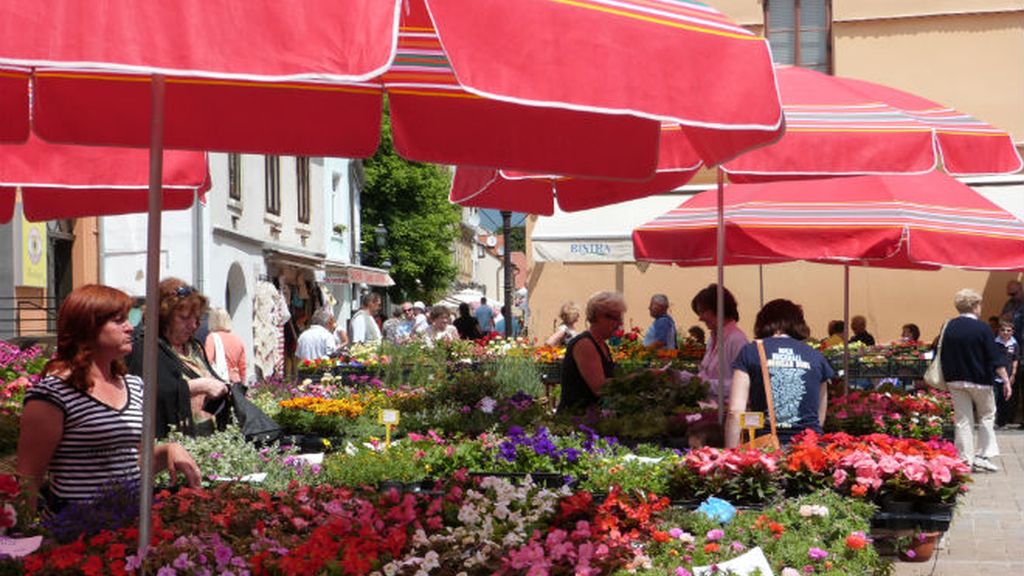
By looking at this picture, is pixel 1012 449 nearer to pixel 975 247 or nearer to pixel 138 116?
pixel 975 247

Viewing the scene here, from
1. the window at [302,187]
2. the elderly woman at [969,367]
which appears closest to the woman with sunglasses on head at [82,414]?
the elderly woman at [969,367]

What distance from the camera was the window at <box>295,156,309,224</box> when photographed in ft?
106

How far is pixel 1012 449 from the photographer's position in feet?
46.0

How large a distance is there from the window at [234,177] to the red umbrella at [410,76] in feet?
68.8

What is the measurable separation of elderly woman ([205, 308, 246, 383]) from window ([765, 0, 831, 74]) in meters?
13.8

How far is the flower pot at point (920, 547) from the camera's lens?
5.44 meters

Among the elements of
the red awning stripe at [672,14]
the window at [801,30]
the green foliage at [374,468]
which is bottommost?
the green foliage at [374,468]

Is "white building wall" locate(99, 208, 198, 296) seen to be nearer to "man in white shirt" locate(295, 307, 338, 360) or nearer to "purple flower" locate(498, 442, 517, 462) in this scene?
"man in white shirt" locate(295, 307, 338, 360)

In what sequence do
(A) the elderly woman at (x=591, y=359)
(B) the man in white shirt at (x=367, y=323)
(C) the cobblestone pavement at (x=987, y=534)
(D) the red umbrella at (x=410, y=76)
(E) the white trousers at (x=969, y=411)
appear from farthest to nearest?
(B) the man in white shirt at (x=367, y=323) < (E) the white trousers at (x=969, y=411) < (A) the elderly woman at (x=591, y=359) < (C) the cobblestone pavement at (x=987, y=534) < (D) the red umbrella at (x=410, y=76)

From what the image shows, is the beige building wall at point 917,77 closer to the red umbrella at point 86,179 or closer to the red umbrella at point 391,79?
the red umbrella at point 86,179

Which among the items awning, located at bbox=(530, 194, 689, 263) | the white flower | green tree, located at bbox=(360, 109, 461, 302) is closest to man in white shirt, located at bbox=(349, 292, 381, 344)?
awning, located at bbox=(530, 194, 689, 263)

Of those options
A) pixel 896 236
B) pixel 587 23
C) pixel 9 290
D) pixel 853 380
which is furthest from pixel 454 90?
pixel 9 290

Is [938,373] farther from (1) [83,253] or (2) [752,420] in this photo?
(1) [83,253]

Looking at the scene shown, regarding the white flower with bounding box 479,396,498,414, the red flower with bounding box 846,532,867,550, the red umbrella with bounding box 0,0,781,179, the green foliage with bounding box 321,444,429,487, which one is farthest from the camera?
the white flower with bounding box 479,396,498,414
